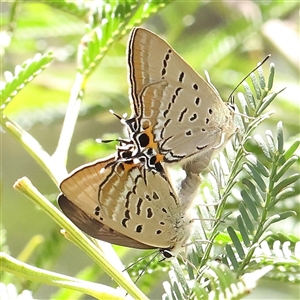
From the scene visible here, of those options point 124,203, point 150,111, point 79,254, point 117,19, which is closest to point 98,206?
point 124,203

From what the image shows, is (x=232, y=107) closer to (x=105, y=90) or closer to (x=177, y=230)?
(x=177, y=230)

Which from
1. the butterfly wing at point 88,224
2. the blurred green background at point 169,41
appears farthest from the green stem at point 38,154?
the blurred green background at point 169,41

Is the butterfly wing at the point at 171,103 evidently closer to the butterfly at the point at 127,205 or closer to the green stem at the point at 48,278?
the butterfly at the point at 127,205

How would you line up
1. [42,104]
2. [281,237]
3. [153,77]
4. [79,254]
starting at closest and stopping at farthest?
[281,237]
[153,77]
[42,104]
[79,254]

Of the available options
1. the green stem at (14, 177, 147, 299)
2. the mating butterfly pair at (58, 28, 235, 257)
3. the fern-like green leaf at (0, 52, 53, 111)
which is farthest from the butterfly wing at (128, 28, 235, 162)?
the green stem at (14, 177, 147, 299)

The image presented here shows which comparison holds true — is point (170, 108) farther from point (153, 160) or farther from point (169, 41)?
point (169, 41)

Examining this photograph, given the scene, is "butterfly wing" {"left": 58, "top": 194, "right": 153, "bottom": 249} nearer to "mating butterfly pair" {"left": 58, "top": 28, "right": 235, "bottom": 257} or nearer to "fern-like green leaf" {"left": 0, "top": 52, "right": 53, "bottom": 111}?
"mating butterfly pair" {"left": 58, "top": 28, "right": 235, "bottom": 257}

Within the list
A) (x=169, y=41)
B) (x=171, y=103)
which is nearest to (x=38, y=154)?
(x=171, y=103)
